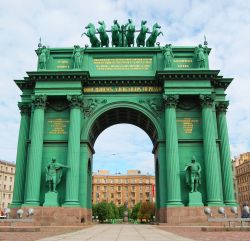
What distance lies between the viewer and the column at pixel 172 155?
26781 millimetres

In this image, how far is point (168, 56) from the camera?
1192 inches

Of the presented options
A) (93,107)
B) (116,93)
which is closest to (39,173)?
(93,107)

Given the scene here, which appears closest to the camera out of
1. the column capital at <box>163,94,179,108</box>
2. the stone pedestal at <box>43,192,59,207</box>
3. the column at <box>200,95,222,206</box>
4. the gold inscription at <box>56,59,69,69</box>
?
the stone pedestal at <box>43,192,59,207</box>

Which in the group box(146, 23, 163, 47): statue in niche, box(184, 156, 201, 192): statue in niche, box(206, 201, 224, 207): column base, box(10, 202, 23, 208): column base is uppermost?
box(146, 23, 163, 47): statue in niche

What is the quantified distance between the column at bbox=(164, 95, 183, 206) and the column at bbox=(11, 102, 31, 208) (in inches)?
501

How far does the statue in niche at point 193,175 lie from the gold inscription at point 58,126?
11395mm

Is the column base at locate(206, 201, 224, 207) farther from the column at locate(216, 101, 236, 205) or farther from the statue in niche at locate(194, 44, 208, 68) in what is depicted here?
the statue in niche at locate(194, 44, 208, 68)

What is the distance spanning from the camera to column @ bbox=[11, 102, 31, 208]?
28.3 m

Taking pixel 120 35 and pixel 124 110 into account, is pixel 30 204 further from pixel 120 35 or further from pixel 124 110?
pixel 120 35

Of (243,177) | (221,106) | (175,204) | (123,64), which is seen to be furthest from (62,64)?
(243,177)

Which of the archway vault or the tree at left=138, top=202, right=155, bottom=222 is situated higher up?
the archway vault

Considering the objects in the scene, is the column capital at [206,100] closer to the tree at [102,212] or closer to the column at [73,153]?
the column at [73,153]

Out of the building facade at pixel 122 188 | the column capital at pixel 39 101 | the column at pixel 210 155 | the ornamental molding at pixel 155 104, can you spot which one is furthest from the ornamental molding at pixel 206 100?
the building facade at pixel 122 188

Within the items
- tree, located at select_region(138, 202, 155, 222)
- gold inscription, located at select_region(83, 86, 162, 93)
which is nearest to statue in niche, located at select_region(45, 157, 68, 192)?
gold inscription, located at select_region(83, 86, 162, 93)
